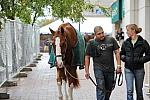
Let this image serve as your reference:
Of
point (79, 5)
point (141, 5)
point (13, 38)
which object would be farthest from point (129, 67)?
point (79, 5)

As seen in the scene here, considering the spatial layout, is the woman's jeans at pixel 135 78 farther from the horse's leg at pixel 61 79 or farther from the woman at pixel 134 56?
the horse's leg at pixel 61 79

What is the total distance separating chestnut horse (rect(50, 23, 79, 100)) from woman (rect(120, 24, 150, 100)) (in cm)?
154

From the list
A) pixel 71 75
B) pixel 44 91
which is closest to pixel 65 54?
pixel 71 75

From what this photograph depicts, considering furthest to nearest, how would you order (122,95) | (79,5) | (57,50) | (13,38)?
1. (79,5)
2. (13,38)
3. (122,95)
4. (57,50)

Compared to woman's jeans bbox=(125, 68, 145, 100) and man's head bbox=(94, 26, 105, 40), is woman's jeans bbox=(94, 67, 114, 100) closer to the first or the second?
woman's jeans bbox=(125, 68, 145, 100)

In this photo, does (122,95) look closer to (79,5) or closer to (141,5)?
(141,5)

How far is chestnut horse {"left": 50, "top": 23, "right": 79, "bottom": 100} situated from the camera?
1046cm

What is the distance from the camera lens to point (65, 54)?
35.7ft

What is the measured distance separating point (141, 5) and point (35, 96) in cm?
1153

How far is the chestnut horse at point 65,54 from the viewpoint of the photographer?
10461mm

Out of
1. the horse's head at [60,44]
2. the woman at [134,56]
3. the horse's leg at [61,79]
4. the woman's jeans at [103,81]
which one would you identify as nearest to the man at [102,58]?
the woman's jeans at [103,81]

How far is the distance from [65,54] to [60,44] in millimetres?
453

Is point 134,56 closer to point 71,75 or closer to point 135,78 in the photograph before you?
point 135,78

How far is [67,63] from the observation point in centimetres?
1109
